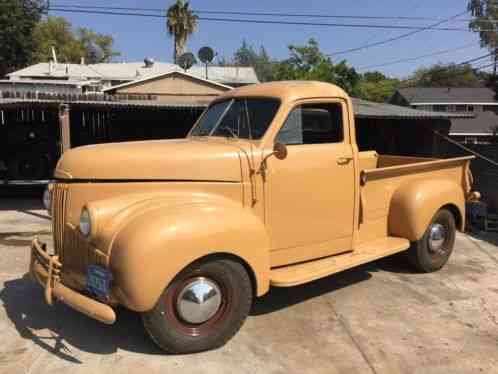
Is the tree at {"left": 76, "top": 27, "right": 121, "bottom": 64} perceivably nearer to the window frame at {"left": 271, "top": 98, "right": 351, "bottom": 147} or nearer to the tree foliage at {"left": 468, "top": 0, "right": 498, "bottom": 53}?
the tree foliage at {"left": 468, "top": 0, "right": 498, "bottom": 53}

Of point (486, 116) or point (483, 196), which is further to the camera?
point (486, 116)

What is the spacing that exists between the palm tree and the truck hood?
31.1 m

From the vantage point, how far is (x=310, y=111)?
4.64 meters

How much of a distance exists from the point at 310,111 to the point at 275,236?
130 centimetres

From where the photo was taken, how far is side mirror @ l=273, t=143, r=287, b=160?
405 cm

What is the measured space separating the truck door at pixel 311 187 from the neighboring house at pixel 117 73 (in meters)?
19.3

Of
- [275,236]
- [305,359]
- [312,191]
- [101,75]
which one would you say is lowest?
[305,359]

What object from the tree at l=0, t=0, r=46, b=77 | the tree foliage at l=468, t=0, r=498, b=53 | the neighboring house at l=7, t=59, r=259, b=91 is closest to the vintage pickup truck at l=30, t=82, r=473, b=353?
the neighboring house at l=7, t=59, r=259, b=91

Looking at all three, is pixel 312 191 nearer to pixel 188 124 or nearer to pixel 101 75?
pixel 188 124

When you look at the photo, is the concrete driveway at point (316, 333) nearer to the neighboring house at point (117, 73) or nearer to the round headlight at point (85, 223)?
the round headlight at point (85, 223)

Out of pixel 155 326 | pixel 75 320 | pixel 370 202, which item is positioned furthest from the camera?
pixel 370 202

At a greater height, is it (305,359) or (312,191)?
(312,191)

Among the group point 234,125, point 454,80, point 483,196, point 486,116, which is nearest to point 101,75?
point 483,196

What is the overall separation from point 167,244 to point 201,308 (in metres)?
0.65
